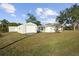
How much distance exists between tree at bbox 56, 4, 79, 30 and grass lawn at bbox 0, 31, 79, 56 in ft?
0.46

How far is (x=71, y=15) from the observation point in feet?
14.5

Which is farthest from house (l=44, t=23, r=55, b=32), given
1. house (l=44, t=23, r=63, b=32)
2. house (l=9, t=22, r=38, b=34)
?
house (l=9, t=22, r=38, b=34)

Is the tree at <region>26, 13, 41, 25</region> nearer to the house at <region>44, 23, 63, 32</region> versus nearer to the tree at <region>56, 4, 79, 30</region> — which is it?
the house at <region>44, 23, 63, 32</region>

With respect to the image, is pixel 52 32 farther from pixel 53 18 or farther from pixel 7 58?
pixel 7 58

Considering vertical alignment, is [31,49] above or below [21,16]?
below

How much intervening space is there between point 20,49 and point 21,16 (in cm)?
38

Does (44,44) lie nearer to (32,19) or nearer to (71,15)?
(32,19)

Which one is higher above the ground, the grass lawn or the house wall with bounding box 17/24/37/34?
the house wall with bounding box 17/24/37/34

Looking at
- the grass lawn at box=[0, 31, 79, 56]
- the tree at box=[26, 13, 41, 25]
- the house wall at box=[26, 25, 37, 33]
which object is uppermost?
the tree at box=[26, 13, 41, 25]

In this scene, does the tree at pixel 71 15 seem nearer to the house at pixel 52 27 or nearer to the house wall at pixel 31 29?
the house at pixel 52 27

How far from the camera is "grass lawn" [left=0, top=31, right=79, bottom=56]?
441 centimetres

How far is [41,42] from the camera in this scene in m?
4.44

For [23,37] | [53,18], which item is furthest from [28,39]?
[53,18]

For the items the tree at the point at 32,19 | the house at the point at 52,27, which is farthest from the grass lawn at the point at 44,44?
the tree at the point at 32,19
